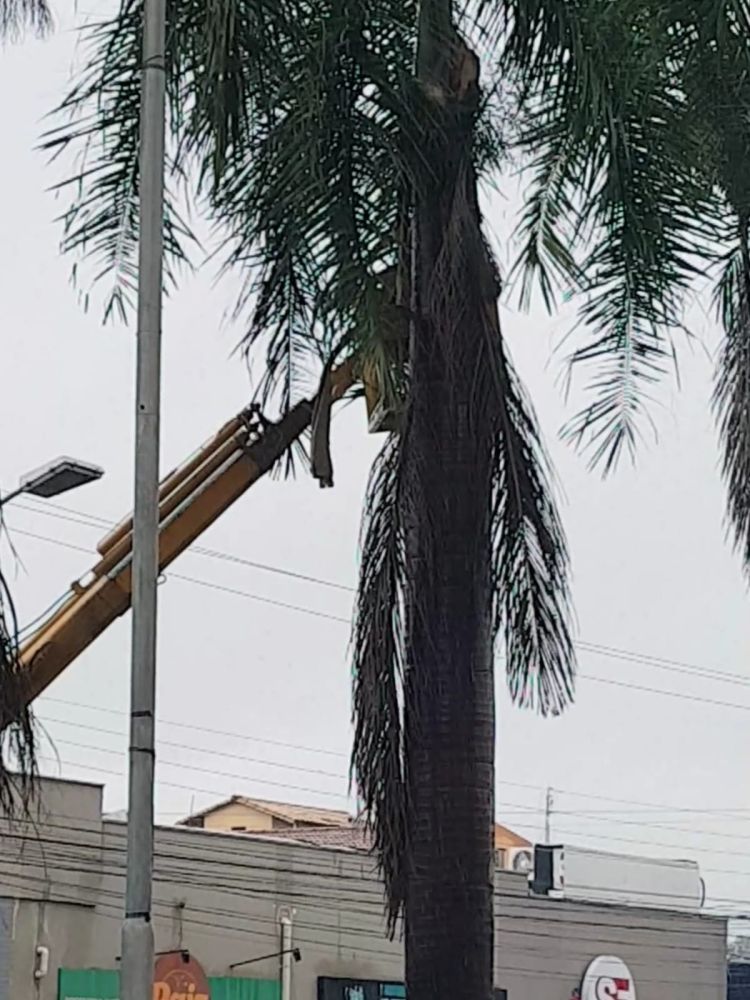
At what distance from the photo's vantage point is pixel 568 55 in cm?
962

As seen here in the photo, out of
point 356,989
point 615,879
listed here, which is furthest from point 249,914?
point 615,879

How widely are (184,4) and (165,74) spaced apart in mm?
689

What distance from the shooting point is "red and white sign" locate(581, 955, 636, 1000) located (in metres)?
35.6

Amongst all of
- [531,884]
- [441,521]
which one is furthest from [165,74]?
[531,884]

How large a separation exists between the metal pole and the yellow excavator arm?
9573mm

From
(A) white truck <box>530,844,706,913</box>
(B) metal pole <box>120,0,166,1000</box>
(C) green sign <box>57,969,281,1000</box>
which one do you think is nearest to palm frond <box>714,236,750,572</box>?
(B) metal pole <box>120,0,166,1000</box>

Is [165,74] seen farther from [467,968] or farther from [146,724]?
[467,968]

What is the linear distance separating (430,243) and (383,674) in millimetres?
1957

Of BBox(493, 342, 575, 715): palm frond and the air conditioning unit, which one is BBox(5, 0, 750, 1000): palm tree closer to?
BBox(493, 342, 575, 715): palm frond

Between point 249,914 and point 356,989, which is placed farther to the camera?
point 356,989

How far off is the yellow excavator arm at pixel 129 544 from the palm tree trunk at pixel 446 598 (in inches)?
347

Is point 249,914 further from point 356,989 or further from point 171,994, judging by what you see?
point 356,989

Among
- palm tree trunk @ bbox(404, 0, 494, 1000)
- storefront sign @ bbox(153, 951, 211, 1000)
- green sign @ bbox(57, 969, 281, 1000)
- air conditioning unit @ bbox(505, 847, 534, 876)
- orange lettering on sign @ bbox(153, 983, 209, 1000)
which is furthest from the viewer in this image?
air conditioning unit @ bbox(505, 847, 534, 876)

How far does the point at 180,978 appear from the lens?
28609mm
